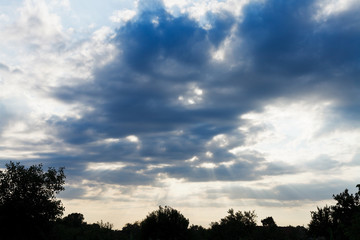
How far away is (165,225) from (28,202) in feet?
74.8

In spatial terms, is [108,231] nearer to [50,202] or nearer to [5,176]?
[50,202]

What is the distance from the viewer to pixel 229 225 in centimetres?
7694

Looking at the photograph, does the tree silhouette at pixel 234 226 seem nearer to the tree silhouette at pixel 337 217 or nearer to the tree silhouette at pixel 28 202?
the tree silhouette at pixel 337 217

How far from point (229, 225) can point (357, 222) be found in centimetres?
4024

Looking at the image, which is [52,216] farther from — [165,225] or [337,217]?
[337,217]

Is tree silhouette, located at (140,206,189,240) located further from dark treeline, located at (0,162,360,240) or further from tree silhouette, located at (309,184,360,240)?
tree silhouette, located at (309,184,360,240)

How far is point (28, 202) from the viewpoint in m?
57.0

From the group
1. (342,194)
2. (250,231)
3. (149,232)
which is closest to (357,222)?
(342,194)

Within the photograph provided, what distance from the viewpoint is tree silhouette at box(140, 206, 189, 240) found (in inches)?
2183

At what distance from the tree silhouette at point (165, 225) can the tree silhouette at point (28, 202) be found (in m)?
15.9

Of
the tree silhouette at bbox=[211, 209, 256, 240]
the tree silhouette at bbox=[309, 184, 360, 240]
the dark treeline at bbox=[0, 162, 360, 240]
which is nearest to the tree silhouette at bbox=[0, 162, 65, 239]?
the dark treeline at bbox=[0, 162, 360, 240]

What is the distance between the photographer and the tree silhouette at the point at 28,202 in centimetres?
5328

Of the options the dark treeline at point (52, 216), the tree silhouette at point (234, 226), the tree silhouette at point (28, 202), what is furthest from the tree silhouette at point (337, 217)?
the tree silhouette at point (28, 202)

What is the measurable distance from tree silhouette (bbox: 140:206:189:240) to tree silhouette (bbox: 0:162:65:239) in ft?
52.3
